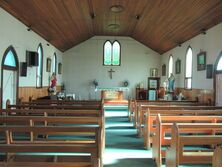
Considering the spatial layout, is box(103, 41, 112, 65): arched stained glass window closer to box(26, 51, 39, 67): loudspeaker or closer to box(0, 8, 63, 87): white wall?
box(0, 8, 63, 87): white wall

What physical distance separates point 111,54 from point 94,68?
1.38 m

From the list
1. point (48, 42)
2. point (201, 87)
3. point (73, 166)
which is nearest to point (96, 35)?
point (48, 42)

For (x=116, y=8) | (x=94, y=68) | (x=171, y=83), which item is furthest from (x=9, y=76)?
(x=94, y=68)

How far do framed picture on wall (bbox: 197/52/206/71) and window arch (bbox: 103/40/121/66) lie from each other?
777 cm

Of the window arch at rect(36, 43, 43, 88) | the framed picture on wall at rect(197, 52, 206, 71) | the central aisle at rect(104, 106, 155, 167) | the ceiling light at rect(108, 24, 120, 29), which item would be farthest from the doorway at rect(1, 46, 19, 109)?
the framed picture on wall at rect(197, 52, 206, 71)

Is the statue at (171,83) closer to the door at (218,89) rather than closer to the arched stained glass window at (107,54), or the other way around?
the door at (218,89)

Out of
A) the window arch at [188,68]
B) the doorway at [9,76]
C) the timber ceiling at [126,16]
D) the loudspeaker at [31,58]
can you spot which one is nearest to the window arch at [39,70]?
the timber ceiling at [126,16]

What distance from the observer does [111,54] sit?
17719mm

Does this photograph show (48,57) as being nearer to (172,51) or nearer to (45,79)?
(45,79)

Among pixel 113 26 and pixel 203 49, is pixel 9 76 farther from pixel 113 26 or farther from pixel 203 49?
pixel 113 26

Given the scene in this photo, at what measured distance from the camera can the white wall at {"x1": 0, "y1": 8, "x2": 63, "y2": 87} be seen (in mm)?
7623

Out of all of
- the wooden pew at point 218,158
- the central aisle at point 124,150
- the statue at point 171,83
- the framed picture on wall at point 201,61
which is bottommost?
the central aisle at point 124,150

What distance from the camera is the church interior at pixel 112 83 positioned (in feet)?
12.1

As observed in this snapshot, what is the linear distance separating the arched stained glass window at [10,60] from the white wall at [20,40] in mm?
266
